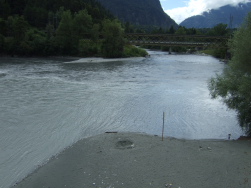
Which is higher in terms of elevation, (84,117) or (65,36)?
(65,36)

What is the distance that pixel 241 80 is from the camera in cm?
1702

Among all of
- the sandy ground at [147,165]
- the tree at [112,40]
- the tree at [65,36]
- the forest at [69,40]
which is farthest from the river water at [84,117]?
the tree at [65,36]

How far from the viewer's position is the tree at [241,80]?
16.5 meters

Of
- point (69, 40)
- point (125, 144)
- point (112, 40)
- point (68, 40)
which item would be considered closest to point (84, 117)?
point (125, 144)

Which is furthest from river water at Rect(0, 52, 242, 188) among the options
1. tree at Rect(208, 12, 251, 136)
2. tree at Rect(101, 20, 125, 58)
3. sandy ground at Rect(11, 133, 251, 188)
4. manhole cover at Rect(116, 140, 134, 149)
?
tree at Rect(101, 20, 125, 58)

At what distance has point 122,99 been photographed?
86.6ft

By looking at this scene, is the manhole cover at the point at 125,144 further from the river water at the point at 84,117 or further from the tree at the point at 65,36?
the tree at the point at 65,36

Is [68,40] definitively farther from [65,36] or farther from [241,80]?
[241,80]

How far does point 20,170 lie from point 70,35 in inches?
3204

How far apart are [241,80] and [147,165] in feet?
31.3

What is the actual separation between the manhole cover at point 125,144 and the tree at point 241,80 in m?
7.65

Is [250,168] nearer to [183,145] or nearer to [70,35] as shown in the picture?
[183,145]

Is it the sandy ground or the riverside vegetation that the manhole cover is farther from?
the riverside vegetation

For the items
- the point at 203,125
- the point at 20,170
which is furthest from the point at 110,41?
the point at 20,170
